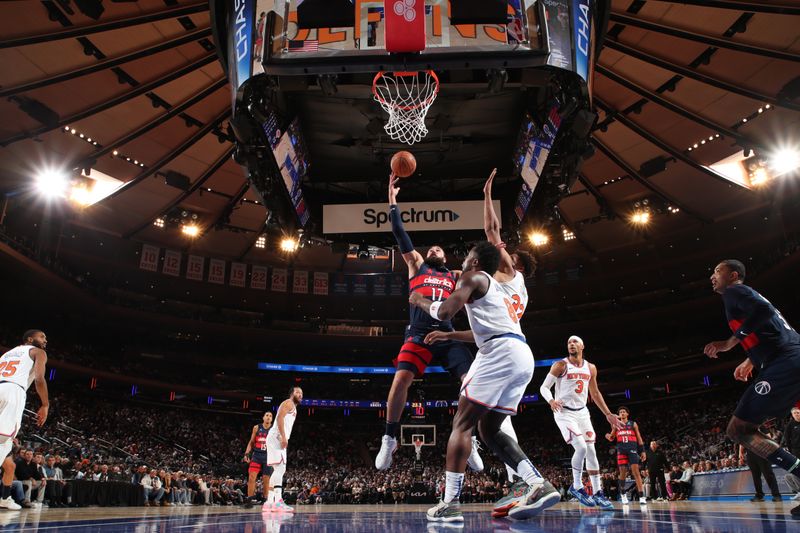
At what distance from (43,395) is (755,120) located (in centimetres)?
1748

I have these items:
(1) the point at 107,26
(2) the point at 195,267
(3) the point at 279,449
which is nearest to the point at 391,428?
(3) the point at 279,449

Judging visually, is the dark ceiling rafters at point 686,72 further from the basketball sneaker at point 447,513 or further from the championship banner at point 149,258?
the championship banner at point 149,258

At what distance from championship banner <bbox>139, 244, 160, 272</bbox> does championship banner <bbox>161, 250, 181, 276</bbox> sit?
19.9 inches

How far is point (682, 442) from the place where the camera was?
25.9 metres

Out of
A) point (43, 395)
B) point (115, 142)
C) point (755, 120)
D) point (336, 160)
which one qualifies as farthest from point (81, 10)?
point (755, 120)

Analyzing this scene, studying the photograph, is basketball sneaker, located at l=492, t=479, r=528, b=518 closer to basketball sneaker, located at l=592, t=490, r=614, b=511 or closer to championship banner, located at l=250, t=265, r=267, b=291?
basketball sneaker, located at l=592, t=490, r=614, b=511

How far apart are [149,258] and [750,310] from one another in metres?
29.2

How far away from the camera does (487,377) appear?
4.31 metres

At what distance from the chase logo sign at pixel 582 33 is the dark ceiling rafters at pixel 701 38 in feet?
8.71

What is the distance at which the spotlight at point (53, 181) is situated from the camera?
59.7 ft

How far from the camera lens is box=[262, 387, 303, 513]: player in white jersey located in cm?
911

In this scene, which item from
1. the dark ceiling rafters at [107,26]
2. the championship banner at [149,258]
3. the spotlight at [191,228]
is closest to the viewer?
the dark ceiling rafters at [107,26]

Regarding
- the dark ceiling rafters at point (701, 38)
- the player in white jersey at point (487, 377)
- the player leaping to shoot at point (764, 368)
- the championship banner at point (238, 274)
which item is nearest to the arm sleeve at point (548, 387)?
the player leaping to shoot at point (764, 368)

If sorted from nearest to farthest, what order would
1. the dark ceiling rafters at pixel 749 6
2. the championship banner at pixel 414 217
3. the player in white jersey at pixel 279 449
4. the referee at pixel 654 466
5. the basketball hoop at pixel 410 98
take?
1. the player in white jersey at pixel 279 449
2. the basketball hoop at pixel 410 98
3. the dark ceiling rafters at pixel 749 6
4. the championship banner at pixel 414 217
5. the referee at pixel 654 466
